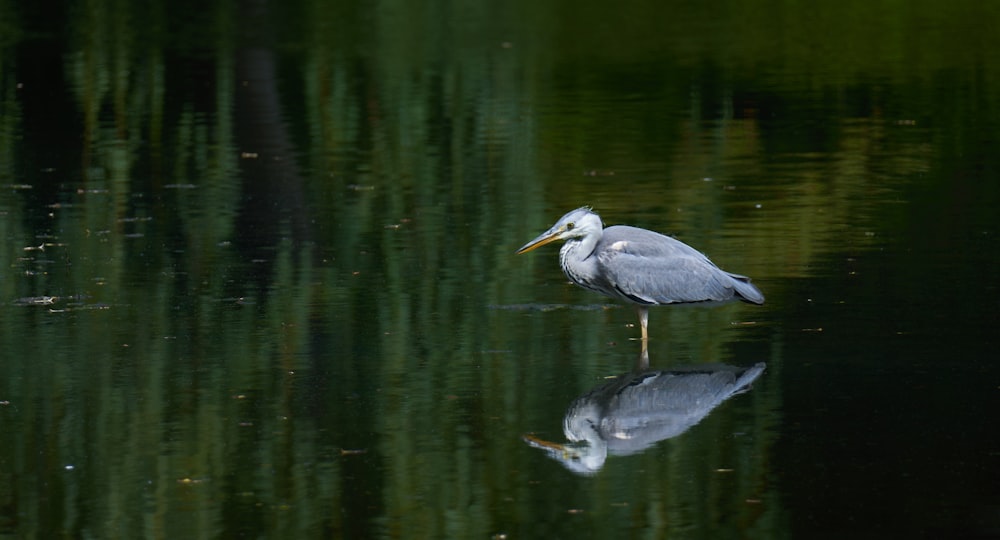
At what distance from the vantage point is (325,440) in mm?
8945

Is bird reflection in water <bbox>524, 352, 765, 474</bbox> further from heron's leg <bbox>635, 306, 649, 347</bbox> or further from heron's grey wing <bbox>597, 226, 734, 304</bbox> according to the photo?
heron's grey wing <bbox>597, 226, 734, 304</bbox>

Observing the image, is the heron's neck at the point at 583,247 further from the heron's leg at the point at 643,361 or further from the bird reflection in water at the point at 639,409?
the bird reflection in water at the point at 639,409

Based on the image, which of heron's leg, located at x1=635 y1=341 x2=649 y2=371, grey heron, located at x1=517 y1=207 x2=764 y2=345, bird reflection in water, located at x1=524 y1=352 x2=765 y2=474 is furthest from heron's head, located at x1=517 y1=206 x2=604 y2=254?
bird reflection in water, located at x1=524 y1=352 x2=765 y2=474

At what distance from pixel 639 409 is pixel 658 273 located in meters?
1.75

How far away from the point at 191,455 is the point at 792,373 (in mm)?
3178

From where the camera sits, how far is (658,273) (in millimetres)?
10945

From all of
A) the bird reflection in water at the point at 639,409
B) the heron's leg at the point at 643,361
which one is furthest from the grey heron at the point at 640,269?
the bird reflection in water at the point at 639,409

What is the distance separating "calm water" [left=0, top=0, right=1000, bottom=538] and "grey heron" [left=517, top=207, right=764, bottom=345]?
0.26 m

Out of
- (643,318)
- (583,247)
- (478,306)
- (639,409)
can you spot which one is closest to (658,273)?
(643,318)

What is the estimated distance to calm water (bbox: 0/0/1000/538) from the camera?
319 inches

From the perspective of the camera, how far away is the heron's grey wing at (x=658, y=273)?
429 inches

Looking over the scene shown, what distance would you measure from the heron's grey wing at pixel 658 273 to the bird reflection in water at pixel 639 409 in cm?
60

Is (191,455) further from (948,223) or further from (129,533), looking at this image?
(948,223)

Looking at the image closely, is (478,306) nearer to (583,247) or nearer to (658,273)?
(583,247)
